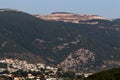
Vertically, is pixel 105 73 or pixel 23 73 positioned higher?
pixel 105 73

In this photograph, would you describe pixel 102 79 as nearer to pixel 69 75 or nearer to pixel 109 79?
pixel 109 79

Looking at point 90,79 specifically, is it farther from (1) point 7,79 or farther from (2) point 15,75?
(2) point 15,75

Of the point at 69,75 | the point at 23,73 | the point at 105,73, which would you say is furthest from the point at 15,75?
the point at 105,73

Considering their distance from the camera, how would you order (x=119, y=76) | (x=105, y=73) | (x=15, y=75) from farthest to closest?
(x=15, y=75) < (x=105, y=73) < (x=119, y=76)

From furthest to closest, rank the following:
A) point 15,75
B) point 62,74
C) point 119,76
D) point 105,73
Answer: point 62,74 → point 15,75 → point 105,73 → point 119,76

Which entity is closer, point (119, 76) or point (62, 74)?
point (119, 76)

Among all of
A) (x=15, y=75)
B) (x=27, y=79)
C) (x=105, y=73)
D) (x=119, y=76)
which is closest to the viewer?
(x=119, y=76)

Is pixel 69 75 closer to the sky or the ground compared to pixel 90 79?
closer to the ground

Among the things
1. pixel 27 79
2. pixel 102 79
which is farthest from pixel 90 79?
pixel 27 79

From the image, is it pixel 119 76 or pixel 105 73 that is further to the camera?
pixel 105 73
